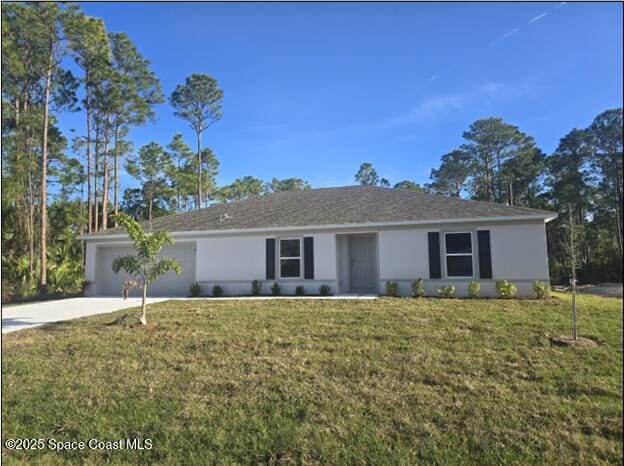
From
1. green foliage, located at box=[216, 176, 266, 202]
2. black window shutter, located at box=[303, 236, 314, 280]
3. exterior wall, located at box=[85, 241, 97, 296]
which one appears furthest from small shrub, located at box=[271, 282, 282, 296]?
green foliage, located at box=[216, 176, 266, 202]

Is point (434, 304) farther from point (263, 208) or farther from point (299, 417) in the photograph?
point (263, 208)

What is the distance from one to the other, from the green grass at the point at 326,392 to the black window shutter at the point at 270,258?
6.00 m

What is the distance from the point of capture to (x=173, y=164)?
103 feet

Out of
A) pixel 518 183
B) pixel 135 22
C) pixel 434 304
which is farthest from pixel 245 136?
pixel 518 183

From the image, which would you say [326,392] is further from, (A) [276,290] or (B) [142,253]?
(A) [276,290]

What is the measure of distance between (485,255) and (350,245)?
474 cm

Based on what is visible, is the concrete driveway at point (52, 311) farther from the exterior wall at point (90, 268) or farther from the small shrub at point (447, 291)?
the small shrub at point (447, 291)

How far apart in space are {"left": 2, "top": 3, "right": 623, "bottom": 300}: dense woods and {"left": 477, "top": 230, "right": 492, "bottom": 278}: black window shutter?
268 centimetres

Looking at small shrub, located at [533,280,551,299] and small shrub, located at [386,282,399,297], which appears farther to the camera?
small shrub, located at [386,282,399,297]

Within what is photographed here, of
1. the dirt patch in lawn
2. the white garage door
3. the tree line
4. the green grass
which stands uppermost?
the tree line

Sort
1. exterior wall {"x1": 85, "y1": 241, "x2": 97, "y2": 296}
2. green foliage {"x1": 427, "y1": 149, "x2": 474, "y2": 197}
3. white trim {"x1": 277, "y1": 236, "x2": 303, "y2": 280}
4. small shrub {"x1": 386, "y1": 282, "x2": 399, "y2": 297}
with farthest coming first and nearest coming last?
green foliage {"x1": 427, "y1": 149, "x2": 474, "y2": 197} → exterior wall {"x1": 85, "y1": 241, "x2": 97, "y2": 296} → white trim {"x1": 277, "y1": 236, "x2": 303, "y2": 280} → small shrub {"x1": 386, "y1": 282, "x2": 399, "y2": 297}

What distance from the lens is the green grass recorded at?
11.5ft

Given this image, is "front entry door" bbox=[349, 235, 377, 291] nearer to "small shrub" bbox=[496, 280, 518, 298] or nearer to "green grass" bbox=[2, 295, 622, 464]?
"small shrub" bbox=[496, 280, 518, 298]

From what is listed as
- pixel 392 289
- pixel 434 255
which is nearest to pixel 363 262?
pixel 392 289
